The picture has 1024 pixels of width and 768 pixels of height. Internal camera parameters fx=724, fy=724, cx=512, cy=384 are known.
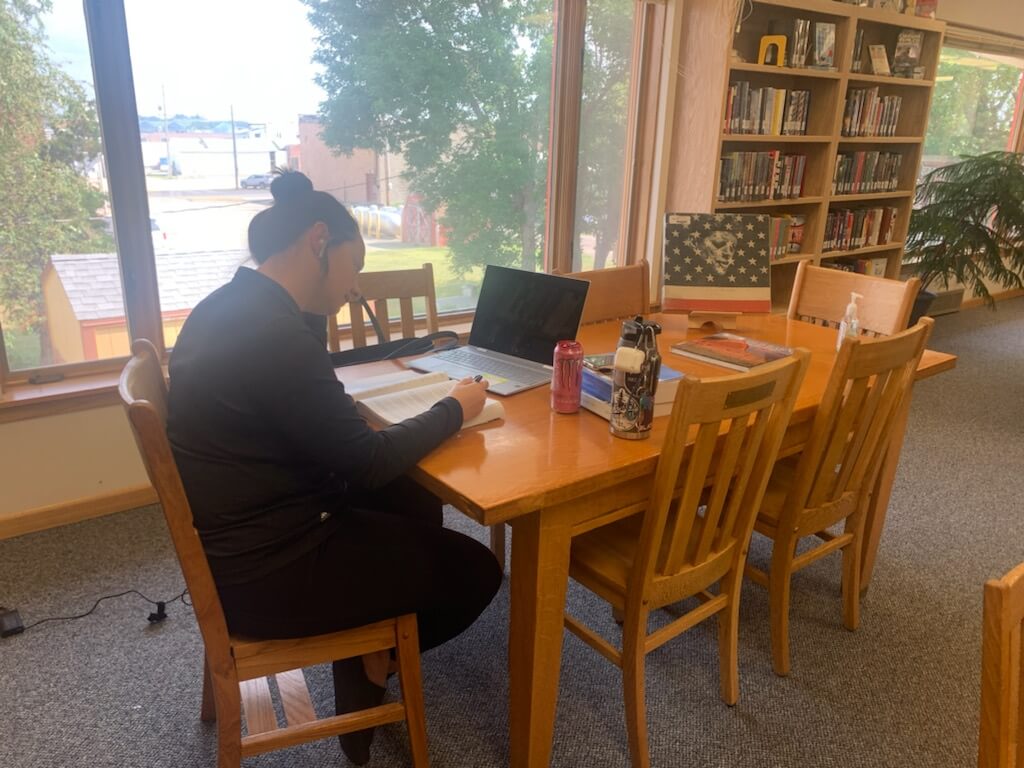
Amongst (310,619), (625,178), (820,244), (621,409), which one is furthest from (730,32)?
(310,619)

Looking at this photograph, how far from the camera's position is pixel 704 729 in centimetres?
169

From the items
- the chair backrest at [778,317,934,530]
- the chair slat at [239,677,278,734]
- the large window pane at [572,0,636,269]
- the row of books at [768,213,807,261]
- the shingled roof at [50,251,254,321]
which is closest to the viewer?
the chair slat at [239,677,278,734]

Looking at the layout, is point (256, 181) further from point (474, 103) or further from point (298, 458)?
point (298, 458)

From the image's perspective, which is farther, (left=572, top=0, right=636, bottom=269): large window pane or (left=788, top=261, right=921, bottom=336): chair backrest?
(left=572, top=0, right=636, bottom=269): large window pane

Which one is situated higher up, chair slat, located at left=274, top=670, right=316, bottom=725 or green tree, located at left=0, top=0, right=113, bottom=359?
green tree, located at left=0, top=0, right=113, bottom=359

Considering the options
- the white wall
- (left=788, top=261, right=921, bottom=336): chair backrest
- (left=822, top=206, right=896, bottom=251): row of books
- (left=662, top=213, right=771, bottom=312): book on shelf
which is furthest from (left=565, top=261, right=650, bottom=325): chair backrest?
the white wall

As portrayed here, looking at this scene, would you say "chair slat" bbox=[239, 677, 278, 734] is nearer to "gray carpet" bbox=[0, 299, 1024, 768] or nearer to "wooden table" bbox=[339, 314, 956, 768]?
"gray carpet" bbox=[0, 299, 1024, 768]

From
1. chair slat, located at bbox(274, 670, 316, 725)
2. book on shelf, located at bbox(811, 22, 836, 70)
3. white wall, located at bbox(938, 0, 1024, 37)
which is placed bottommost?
chair slat, located at bbox(274, 670, 316, 725)

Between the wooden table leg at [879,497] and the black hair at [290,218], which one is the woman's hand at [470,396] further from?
the wooden table leg at [879,497]

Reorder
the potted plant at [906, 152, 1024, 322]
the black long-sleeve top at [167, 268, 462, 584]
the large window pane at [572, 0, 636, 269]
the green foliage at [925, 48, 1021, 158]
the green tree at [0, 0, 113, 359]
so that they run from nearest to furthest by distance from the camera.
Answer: the black long-sleeve top at [167, 268, 462, 584] → the green tree at [0, 0, 113, 359] → the large window pane at [572, 0, 636, 269] → the potted plant at [906, 152, 1024, 322] → the green foliage at [925, 48, 1021, 158]

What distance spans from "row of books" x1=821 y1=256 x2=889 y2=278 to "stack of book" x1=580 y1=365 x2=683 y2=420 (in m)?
3.28

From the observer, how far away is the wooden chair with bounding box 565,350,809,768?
4.22ft

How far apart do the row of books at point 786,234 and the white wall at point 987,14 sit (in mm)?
2053

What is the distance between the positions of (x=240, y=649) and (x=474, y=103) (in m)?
2.56
